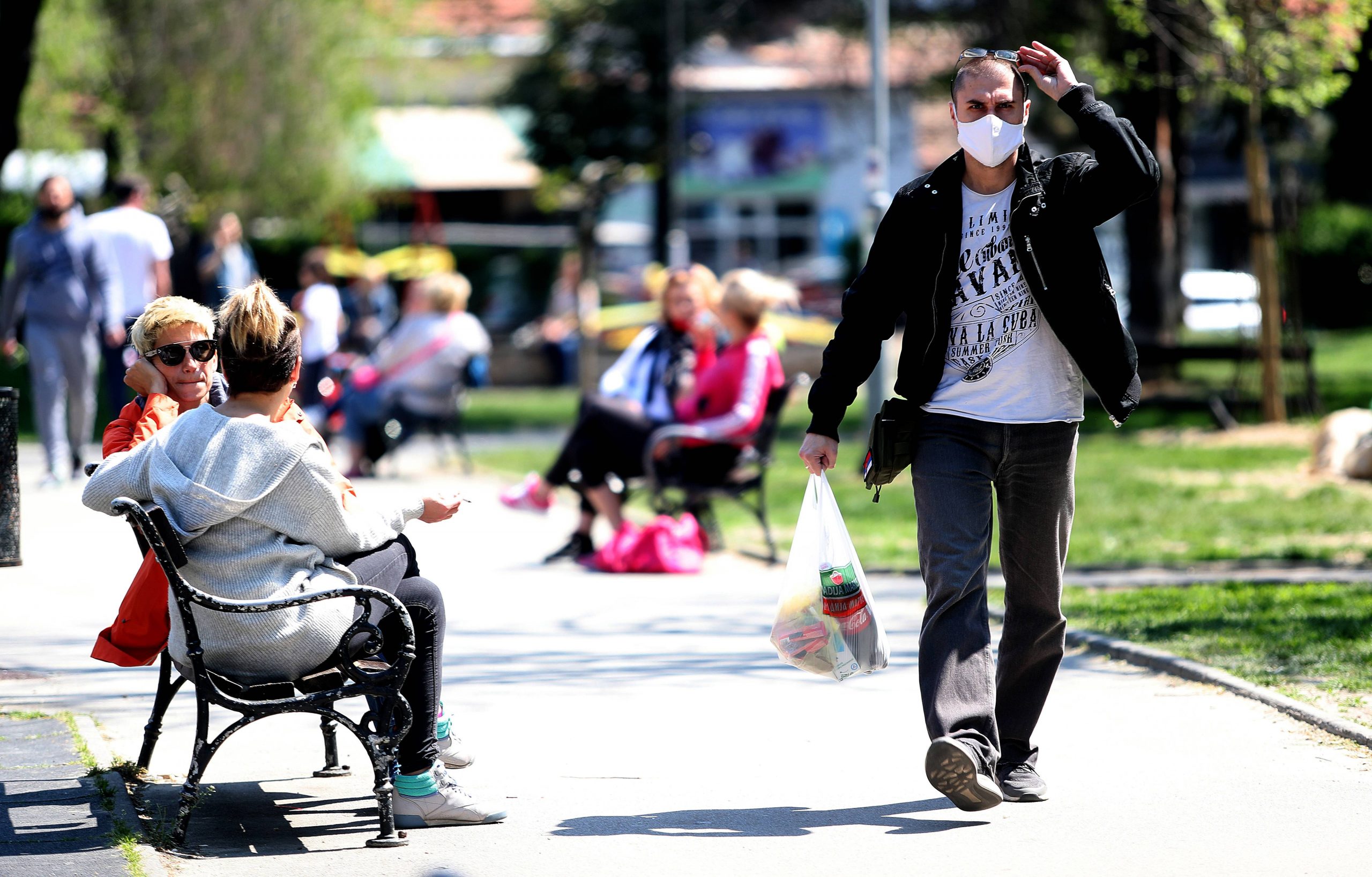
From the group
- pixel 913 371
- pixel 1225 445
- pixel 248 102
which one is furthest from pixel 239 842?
pixel 248 102

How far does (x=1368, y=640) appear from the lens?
22.4 ft

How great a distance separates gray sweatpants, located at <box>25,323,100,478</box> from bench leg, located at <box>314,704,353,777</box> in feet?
25.4

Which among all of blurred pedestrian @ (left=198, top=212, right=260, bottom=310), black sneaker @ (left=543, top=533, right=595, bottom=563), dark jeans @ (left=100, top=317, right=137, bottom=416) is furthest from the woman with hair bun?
blurred pedestrian @ (left=198, top=212, right=260, bottom=310)

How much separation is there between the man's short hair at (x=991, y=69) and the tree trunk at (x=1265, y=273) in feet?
41.1

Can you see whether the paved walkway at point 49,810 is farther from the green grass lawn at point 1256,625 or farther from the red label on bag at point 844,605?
the green grass lawn at point 1256,625

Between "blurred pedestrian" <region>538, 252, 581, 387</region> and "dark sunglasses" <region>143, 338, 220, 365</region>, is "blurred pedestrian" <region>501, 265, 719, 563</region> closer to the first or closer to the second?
"dark sunglasses" <region>143, 338, 220, 365</region>

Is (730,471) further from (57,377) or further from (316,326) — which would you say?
(316,326)

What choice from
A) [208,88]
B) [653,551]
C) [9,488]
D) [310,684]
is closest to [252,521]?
[310,684]

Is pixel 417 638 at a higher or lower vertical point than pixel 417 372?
higher

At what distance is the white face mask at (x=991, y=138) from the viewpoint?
4.58m

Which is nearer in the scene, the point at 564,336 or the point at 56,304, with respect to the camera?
the point at 56,304

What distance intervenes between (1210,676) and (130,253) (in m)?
8.86

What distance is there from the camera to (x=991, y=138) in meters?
4.58

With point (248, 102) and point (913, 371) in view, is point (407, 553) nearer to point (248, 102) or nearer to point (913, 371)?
point (913, 371)
